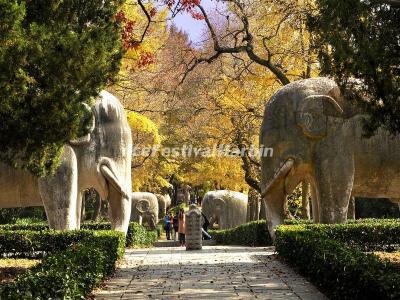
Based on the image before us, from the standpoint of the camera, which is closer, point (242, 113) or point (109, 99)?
point (109, 99)

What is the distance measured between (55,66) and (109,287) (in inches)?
128

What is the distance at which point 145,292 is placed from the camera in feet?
27.1

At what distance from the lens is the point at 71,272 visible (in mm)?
6926

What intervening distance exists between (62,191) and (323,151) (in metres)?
5.24

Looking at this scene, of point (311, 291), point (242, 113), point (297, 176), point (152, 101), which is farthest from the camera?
point (152, 101)

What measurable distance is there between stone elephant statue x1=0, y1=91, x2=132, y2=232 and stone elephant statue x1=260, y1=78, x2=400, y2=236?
2927 mm

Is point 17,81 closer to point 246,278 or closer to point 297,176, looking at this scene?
point 246,278

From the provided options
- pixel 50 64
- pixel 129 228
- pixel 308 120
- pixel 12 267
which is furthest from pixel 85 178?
pixel 129 228

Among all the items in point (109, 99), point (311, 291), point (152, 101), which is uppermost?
point (152, 101)

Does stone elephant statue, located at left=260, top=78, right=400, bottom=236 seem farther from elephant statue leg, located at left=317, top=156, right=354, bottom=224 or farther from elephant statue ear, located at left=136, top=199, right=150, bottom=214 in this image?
elephant statue ear, located at left=136, top=199, right=150, bottom=214

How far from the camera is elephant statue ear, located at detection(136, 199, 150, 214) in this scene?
107 ft

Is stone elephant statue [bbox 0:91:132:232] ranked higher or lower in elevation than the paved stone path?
higher

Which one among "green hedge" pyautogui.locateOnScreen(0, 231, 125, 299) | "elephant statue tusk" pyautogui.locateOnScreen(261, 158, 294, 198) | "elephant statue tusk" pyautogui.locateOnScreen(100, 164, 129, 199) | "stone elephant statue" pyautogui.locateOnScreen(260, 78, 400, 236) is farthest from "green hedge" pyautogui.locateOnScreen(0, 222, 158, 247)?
"elephant statue tusk" pyautogui.locateOnScreen(261, 158, 294, 198)

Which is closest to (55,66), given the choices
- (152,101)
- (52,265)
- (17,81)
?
(17,81)
